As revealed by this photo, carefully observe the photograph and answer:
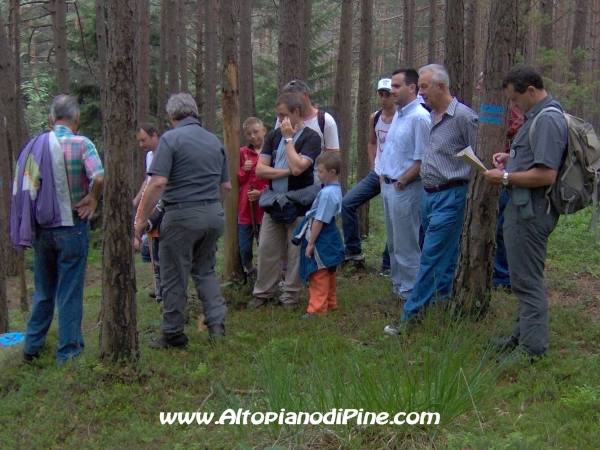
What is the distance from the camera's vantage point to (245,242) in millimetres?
7668

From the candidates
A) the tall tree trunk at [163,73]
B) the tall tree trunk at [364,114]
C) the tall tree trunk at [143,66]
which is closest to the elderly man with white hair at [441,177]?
the tall tree trunk at [364,114]

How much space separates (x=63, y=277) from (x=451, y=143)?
3.79 m

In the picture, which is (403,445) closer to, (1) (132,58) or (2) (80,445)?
(2) (80,445)

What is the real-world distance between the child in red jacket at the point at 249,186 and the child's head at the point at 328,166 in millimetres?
1076

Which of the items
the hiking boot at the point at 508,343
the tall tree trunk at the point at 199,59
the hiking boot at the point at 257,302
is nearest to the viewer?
the hiking boot at the point at 508,343

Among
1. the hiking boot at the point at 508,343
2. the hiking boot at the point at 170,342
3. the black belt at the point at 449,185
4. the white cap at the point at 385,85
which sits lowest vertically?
the hiking boot at the point at 170,342

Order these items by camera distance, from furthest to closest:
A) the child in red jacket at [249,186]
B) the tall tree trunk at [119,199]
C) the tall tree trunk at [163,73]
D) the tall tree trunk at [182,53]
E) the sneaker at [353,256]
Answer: the tall tree trunk at [182,53], the tall tree trunk at [163,73], the sneaker at [353,256], the child in red jacket at [249,186], the tall tree trunk at [119,199]

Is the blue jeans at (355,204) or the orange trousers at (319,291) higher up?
the blue jeans at (355,204)

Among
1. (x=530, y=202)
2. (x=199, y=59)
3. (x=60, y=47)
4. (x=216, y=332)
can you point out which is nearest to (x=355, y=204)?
(x=216, y=332)

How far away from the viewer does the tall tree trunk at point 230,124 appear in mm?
7309

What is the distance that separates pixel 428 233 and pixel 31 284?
12.2m

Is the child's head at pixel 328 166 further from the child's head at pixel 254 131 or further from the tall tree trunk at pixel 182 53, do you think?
the tall tree trunk at pixel 182 53

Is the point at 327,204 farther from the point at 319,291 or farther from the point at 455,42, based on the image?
the point at 455,42

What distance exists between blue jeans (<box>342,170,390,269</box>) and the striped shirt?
1.90m
